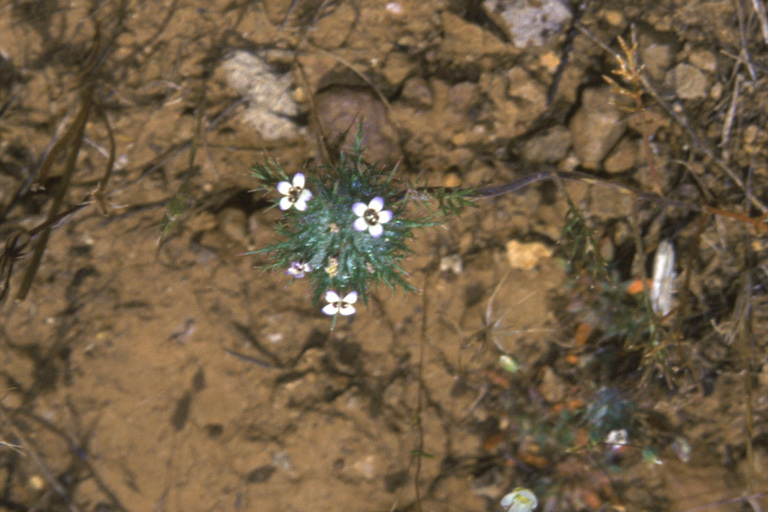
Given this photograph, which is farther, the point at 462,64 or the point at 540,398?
the point at 540,398

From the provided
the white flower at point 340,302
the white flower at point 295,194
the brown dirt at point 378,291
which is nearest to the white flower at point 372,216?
the white flower at point 295,194

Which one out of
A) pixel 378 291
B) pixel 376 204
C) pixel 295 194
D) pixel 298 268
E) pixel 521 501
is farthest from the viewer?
pixel 378 291

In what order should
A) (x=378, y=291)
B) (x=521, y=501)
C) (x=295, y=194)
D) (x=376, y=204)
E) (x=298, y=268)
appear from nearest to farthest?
(x=376, y=204)
(x=295, y=194)
(x=298, y=268)
(x=521, y=501)
(x=378, y=291)

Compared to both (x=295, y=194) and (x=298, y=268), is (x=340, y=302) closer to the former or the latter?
(x=298, y=268)

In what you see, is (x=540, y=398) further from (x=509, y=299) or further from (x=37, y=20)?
(x=37, y=20)

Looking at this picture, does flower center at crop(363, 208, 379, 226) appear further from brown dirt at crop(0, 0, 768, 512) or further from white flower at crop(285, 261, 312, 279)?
brown dirt at crop(0, 0, 768, 512)


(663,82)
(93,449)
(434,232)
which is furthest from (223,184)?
(663,82)

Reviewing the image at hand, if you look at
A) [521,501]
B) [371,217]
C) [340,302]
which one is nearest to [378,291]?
[340,302]

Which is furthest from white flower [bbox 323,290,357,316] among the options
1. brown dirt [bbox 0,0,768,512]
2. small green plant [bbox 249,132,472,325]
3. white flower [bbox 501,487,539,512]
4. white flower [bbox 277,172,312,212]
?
white flower [bbox 501,487,539,512]
